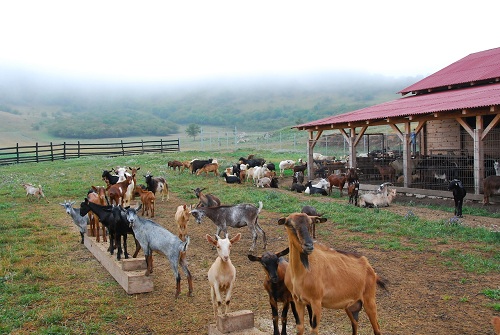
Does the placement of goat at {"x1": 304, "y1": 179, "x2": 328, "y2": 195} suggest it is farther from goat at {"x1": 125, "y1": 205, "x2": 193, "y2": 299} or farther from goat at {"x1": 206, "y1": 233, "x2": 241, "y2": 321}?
goat at {"x1": 206, "y1": 233, "x2": 241, "y2": 321}

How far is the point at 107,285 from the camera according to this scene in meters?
8.30

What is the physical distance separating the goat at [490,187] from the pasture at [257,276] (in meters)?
0.61

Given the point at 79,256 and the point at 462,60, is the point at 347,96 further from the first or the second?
the point at 79,256

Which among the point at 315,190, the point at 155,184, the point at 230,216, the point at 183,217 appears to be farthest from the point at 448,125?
the point at 183,217

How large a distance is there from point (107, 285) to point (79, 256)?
242 cm

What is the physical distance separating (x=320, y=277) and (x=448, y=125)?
2056 cm

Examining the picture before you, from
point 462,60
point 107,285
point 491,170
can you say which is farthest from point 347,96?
point 107,285

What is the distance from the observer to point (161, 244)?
800cm

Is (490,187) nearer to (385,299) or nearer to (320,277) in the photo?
(385,299)

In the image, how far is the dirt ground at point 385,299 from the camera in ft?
21.1

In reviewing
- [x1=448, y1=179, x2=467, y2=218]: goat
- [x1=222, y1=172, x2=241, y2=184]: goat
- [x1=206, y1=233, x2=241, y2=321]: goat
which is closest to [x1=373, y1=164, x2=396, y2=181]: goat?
[x1=222, y1=172, x2=241, y2=184]: goat

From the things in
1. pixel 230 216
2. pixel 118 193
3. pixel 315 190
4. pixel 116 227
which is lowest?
pixel 315 190

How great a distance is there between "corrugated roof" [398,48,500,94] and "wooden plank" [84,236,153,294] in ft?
63.3

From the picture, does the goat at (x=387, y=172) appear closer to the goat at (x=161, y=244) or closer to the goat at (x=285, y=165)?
the goat at (x=285, y=165)
